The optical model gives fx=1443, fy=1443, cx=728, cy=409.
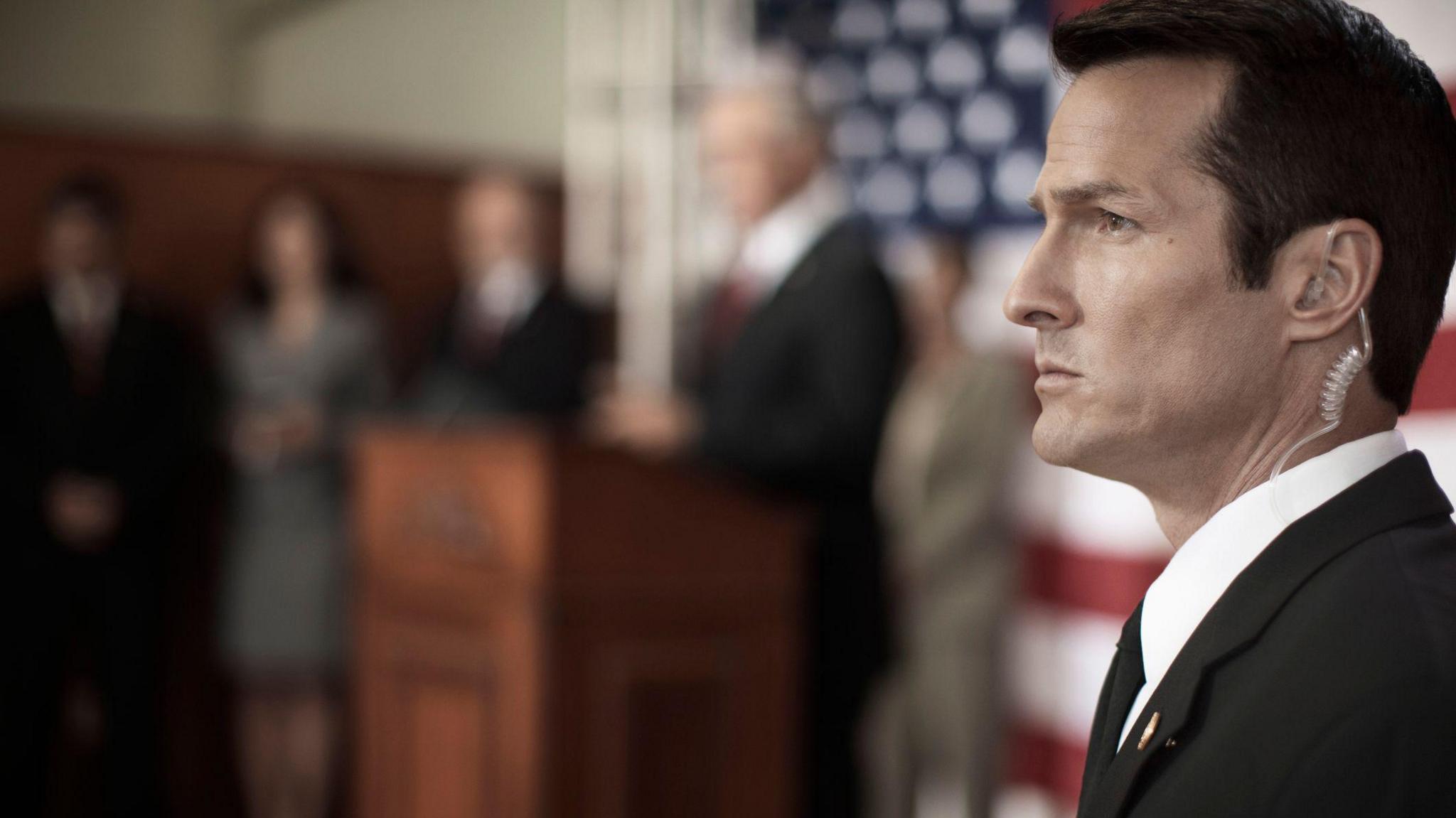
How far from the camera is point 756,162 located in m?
2.75

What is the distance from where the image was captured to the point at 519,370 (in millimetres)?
4266

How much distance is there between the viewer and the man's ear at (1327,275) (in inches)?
32.9

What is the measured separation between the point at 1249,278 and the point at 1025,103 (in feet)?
10.2

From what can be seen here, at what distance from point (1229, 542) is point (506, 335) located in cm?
358

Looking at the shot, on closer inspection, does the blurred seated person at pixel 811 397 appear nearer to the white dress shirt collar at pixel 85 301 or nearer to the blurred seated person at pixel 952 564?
the blurred seated person at pixel 952 564

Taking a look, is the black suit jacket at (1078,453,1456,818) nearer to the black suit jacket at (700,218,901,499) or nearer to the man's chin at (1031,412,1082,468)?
the man's chin at (1031,412,1082,468)

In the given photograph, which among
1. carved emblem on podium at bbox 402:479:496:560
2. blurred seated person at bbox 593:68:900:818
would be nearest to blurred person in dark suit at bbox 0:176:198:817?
carved emblem on podium at bbox 402:479:496:560

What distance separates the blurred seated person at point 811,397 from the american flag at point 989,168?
895 millimetres

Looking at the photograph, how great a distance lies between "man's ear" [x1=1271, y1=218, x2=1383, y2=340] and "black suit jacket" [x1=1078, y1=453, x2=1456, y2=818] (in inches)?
3.7

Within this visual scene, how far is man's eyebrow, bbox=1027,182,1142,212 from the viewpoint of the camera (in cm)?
89

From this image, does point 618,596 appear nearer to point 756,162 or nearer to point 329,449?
point 756,162

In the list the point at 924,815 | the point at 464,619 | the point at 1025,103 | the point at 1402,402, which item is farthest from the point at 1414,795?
the point at 924,815

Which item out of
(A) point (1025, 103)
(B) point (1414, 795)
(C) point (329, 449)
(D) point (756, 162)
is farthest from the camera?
(C) point (329, 449)

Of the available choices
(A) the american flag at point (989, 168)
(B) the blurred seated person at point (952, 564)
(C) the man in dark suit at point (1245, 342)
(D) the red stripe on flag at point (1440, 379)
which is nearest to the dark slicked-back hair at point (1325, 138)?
(C) the man in dark suit at point (1245, 342)
